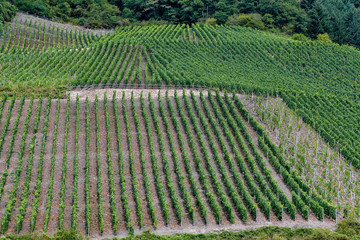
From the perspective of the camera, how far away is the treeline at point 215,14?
76562mm

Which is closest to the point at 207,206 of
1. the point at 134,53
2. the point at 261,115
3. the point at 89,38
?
the point at 261,115

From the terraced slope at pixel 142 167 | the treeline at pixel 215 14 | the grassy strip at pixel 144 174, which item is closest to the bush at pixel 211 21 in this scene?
the treeline at pixel 215 14

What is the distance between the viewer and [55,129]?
115ft

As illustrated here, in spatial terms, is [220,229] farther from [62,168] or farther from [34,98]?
[34,98]

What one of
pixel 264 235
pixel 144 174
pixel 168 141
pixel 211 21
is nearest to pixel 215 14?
pixel 211 21

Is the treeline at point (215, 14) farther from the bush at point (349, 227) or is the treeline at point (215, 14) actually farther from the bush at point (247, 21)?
the bush at point (349, 227)

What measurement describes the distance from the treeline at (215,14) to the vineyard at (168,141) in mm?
21462

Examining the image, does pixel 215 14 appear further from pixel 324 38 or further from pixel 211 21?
pixel 324 38

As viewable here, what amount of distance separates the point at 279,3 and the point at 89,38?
3363 cm

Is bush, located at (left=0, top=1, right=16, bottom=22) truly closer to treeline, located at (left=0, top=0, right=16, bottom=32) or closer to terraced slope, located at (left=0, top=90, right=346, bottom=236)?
treeline, located at (left=0, top=0, right=16, bottom=32)

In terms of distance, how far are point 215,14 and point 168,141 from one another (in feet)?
160

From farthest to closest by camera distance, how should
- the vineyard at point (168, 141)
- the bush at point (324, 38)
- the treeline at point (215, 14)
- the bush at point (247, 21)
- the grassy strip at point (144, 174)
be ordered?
the treeline at point (215, 14)
the bush at point (247, 21)
the bush at point (324, 38)
the vineyard at point (168, 141)
the grassy strip at point (144, 174)

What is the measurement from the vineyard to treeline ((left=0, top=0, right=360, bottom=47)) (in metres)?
21.5

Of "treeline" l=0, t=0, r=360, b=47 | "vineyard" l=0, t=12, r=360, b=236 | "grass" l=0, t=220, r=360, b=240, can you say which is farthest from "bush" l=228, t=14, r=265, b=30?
"grass" l=0, t=220, r=360, b=240
